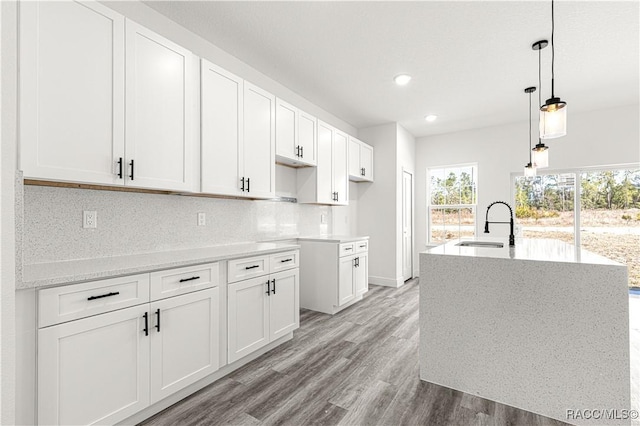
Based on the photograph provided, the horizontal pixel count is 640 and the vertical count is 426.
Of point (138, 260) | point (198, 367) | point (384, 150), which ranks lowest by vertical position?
point (198, 367)

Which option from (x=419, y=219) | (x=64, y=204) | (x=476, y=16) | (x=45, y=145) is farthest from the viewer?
(x=419, y=219)

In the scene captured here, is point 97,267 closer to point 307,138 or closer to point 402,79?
point 307,138

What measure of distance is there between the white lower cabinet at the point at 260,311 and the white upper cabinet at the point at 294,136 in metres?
1.31

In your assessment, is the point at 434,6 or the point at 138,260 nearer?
the point at 138,260

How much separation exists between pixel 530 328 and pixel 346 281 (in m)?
2.21

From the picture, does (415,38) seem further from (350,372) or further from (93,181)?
(350,372)

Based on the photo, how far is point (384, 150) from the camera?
17.4ft

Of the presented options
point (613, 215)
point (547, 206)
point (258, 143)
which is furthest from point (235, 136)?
point (613, 215)

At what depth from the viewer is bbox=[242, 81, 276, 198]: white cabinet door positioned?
9.05ft

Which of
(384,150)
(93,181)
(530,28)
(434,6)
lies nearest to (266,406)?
(93,181)

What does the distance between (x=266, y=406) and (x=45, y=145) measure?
1.98 metres

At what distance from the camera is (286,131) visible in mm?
3279

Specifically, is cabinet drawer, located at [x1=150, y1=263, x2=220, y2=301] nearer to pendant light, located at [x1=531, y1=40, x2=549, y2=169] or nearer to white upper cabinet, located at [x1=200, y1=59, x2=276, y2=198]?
white upper cabinet, located at [x1=200, y1=59, x2=276, y2=198]

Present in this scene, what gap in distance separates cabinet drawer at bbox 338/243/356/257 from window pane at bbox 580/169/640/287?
394 centimetres
